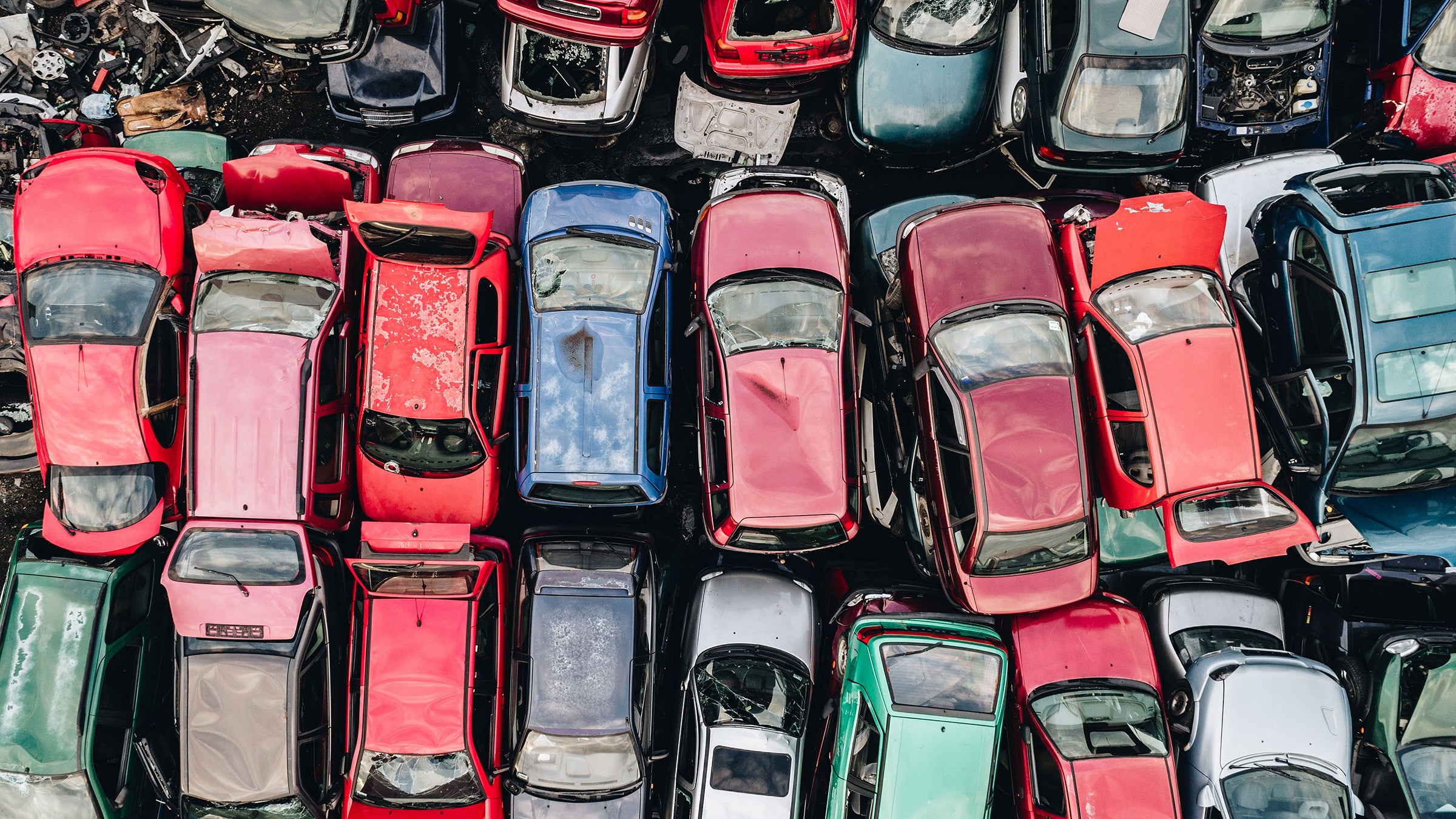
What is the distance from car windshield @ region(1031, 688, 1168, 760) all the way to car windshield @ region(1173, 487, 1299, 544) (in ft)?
4.14

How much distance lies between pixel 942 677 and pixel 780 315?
2.81 metres

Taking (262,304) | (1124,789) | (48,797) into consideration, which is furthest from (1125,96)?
(48,797)

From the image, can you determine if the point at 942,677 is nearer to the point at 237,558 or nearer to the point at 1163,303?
the point at 1163,303

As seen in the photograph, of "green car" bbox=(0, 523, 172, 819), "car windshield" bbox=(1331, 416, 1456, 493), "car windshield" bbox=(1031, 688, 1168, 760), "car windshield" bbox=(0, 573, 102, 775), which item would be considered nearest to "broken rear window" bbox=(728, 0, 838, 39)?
"car windshield" bbox=(1331, 416, 1456, 493)

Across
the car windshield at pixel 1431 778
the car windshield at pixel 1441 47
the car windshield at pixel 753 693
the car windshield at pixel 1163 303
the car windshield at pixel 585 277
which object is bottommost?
the car windshield at pixel 1431 778

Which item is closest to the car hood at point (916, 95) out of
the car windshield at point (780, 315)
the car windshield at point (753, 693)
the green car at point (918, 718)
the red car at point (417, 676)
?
the car windshield at point (780, 315)

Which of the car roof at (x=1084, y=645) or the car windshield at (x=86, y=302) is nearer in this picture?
the car windshield at (x=86, y=302)

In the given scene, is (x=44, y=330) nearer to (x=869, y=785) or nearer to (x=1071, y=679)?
(x=869, y=785)

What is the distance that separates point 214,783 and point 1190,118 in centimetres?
892

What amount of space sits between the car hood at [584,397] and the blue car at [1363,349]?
475cm

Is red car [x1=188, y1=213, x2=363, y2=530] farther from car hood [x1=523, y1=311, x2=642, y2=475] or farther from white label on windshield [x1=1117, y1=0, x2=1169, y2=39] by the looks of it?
white label on windshield [x1=1117, y1=0, x2=1169, y2=39]

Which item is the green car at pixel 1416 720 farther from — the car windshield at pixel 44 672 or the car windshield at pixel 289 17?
the car windshield at pixel 44 672

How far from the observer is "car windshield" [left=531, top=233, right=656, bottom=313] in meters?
5.66

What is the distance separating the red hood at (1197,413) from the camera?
538cm
